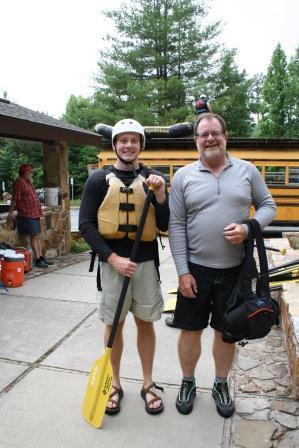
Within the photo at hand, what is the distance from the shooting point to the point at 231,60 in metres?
19.8

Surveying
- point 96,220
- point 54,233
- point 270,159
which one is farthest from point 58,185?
point 96,220

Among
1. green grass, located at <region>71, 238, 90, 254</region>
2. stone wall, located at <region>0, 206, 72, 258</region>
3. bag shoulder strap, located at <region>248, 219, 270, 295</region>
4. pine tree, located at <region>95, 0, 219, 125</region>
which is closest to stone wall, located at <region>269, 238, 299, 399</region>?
bag shoulder strap, located at <region>248, 219, 270, 295</region>

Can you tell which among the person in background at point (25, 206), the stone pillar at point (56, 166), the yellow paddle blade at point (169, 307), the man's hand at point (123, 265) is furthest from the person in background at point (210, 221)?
the stone pillar at point (56, 166)

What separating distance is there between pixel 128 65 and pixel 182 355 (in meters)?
19.0

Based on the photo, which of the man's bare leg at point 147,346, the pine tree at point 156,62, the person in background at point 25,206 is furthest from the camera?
the pine tree at point 156,62

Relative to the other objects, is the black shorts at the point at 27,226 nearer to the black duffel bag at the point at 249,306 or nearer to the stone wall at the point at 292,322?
the stone wall at the point at 292,322

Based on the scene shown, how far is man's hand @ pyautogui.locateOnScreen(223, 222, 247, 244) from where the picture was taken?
225cm

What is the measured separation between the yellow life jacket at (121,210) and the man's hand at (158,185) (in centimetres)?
10

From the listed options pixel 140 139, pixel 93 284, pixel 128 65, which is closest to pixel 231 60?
pixel 128 65

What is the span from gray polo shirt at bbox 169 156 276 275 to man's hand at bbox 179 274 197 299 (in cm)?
4

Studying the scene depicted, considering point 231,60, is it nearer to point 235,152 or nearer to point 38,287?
point 235,152

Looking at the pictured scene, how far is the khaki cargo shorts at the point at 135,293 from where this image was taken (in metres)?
2.49

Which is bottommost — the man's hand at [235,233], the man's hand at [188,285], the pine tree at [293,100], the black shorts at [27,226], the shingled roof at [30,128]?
the black shorts at [27,226]

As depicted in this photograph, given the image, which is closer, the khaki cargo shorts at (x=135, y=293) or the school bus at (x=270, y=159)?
the khaki cargo shorts at (x=135, y=293)
